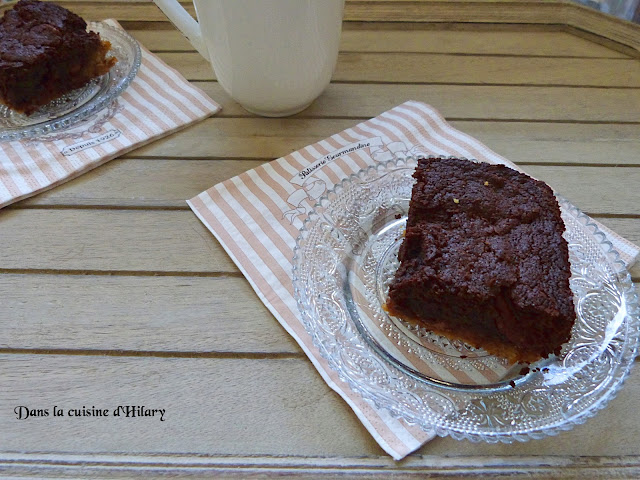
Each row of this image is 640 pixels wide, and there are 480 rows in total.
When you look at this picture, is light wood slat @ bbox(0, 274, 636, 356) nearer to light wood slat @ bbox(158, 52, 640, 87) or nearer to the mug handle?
the mug handle

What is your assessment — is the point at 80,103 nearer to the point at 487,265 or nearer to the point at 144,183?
the point at 144,183

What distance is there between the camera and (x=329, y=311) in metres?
0.90

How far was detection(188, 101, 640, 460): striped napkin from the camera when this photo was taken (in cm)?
85

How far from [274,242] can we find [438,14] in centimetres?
103

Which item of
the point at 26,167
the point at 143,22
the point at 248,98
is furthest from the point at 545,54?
the point at 26,167

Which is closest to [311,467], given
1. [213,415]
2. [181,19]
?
[213,415]

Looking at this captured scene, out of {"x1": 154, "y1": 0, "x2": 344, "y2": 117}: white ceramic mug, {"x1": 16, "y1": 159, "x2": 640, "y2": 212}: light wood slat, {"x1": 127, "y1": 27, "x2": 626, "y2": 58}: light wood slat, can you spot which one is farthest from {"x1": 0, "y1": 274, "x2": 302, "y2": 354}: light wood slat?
{"x1": 127, "y1": 27, "x2": 626, "y2": 58}: light wood slat

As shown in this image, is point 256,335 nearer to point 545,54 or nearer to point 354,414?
point 354,414

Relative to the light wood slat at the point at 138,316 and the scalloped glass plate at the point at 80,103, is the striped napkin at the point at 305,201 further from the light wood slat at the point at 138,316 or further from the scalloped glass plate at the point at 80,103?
the scalloped glass plate at the point at 80,103

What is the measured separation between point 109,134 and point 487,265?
952 mm

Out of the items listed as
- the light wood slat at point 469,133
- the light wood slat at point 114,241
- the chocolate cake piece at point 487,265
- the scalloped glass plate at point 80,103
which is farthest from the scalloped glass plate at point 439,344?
the scalloped glass plate at point 80,103

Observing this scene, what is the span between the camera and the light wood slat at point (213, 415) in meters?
0.80

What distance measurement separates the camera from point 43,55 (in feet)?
4.33

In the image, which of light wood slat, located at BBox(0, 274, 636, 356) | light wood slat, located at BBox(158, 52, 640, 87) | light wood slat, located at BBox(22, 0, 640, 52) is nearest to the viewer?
light wood slat, located at BBox(0, 274, 636, 356)
